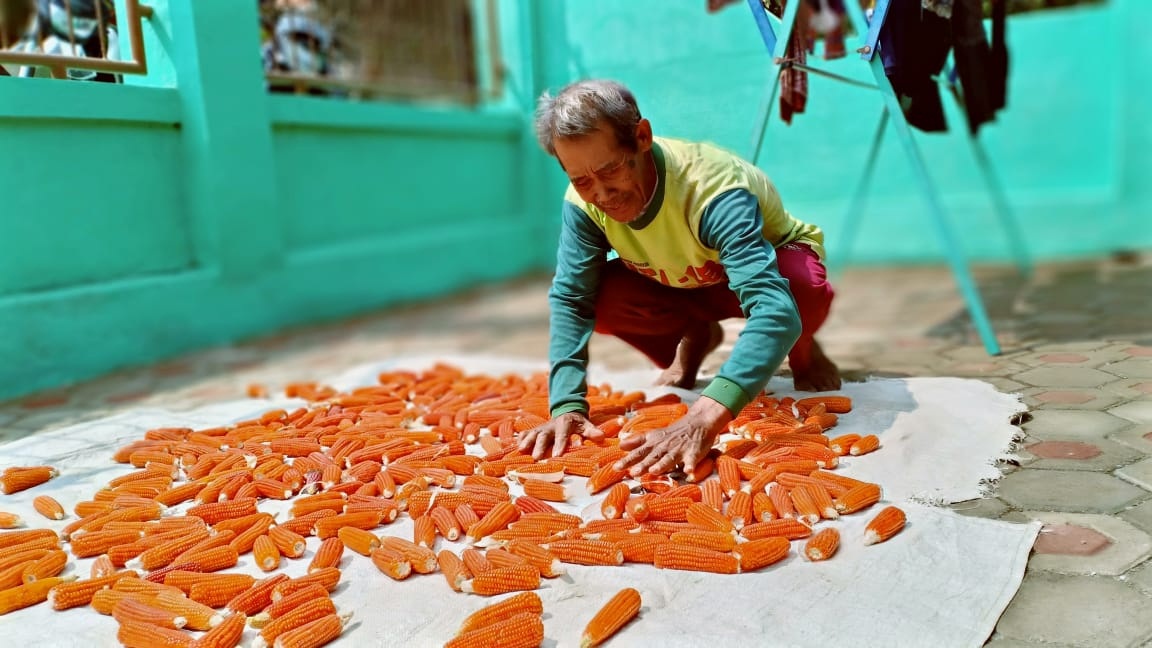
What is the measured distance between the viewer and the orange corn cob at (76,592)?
2.22m

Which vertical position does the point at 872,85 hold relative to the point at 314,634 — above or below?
above

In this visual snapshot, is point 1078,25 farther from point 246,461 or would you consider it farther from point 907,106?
point 246,461

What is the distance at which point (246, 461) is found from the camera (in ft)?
10.1

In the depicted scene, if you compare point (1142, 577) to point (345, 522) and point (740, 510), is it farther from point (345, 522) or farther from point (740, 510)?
point (345, 522)

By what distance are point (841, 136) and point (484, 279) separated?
14.2 feet

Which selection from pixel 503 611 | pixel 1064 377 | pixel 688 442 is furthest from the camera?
pixel 1064 377

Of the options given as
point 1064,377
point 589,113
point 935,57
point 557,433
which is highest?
point 935,57

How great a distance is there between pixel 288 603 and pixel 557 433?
1.09 meters

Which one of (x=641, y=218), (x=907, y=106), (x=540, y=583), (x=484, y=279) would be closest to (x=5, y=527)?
(x=540, y=583)

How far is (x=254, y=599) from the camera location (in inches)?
84.8

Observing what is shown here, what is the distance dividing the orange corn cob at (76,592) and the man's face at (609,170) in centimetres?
Result: 167

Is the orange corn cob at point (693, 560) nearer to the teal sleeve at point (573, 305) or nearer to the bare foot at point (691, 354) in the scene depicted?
the teal sleeve at point (573, 305)

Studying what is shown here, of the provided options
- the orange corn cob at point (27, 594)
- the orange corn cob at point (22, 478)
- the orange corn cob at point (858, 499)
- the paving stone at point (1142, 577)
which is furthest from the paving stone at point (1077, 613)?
the orange corn cob at point (22, 478)

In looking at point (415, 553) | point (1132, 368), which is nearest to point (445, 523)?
point (415, 553)
